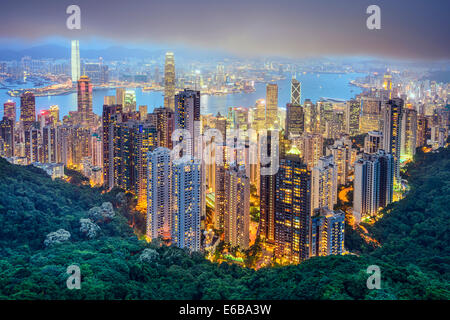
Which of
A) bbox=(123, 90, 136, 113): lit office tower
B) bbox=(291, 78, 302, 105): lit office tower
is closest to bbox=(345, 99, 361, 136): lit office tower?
bbox=(291, 78, 302, 105): lit office tower

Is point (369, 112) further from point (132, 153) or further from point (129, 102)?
point (132, 153)

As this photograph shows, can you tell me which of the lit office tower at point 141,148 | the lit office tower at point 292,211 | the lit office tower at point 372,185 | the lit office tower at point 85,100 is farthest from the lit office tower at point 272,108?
the lit office tower at point 292,211

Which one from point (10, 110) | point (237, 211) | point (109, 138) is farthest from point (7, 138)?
point (237, 211)

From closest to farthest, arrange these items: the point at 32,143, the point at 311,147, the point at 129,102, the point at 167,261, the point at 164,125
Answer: the point at 167,261 → the point at 311,147 → the point at 164,125 → the point at 32,143 → the point at 129,102

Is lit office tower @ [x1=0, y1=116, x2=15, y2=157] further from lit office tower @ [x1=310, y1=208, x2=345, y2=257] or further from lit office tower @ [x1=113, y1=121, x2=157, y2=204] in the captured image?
lit office tower @ [x1=310, y1=208, x2=345, y2=257]

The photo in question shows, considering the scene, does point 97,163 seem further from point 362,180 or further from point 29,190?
point 362,180
